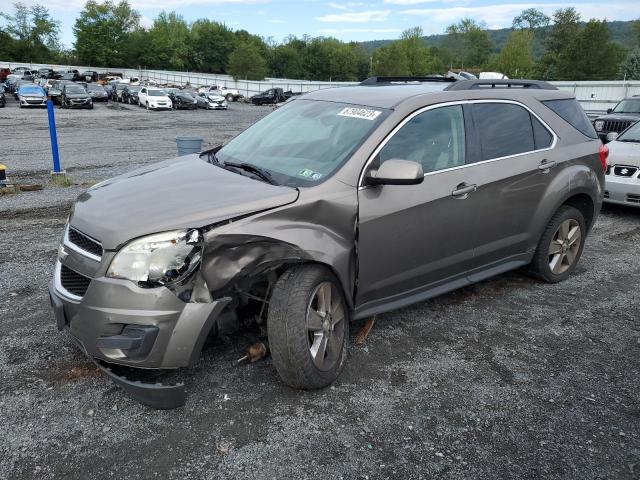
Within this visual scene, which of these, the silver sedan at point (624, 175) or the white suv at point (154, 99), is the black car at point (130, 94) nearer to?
the white suv at point (154, 99)

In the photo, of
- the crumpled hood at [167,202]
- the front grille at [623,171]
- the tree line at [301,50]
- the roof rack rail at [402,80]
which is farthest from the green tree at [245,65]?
the crumpled hood at [167,202]

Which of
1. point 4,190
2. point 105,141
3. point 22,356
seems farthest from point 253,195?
point 105,141

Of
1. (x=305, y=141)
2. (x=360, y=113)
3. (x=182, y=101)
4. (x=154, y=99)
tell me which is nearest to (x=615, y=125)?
(x=360, y=113)

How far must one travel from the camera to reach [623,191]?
25.2 ft

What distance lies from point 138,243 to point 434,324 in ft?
7.99

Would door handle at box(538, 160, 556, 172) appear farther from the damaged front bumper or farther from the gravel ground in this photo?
the damaged front bumper

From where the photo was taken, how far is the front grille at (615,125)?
522 inches

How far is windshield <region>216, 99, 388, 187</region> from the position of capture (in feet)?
11.4

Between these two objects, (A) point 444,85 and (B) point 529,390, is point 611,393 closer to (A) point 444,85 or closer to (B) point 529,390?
(B) point 529,390

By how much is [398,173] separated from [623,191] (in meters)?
5.91

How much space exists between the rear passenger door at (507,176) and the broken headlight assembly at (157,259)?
7.16ft

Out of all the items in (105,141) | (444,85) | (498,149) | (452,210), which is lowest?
(105,141)

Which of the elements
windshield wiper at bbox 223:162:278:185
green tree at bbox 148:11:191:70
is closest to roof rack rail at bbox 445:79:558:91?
windshield wiper at bbox 223:162:278:185

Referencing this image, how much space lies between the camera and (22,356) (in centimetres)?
354
